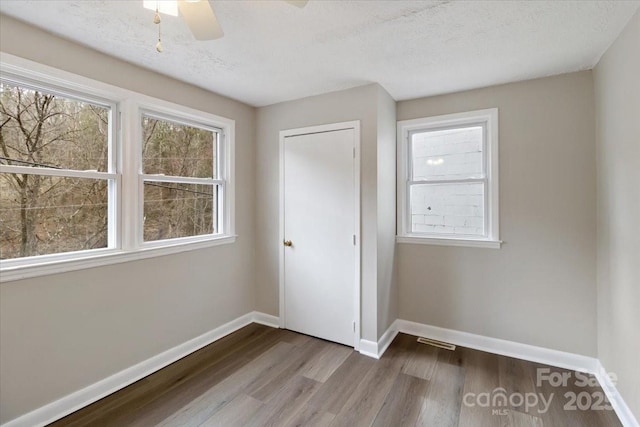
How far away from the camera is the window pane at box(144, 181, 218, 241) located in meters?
2.51

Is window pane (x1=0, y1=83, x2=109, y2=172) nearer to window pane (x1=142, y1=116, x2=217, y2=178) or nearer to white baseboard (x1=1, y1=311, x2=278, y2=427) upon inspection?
window pane (x1=142, y1=116, x2=217, y2=178)

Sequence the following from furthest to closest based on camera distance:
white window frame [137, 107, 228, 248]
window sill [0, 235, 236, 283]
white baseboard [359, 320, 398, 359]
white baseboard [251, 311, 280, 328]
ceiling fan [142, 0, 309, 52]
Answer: white baseboard [251, 311, 280, 328], white baseboard [359, 320, 398, 359], white window frame [137, 107, 228, 248], window sill [0, 235, 236, 283], ceiling fan [142, 0, 309, 52]

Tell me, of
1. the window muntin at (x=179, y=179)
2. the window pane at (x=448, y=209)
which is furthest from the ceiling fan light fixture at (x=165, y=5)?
the window pane at (x=448, y=209)

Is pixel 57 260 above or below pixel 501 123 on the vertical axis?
below

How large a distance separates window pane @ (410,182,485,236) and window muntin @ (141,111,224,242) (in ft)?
6.74

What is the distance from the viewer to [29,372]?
1.80 meters

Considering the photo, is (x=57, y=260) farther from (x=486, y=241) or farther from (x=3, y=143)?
(x=486, y=241)

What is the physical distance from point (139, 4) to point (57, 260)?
5.32 feet

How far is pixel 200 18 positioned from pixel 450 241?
264cm

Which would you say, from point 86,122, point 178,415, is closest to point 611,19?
point 86,122

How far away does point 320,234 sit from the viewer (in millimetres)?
2990

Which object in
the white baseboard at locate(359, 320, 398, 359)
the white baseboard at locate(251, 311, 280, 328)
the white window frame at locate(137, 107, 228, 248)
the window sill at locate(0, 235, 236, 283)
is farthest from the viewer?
the white baseboard at locate(251, 311, 280, 328)

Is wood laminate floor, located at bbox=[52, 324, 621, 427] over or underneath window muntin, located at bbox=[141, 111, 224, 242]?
underneath

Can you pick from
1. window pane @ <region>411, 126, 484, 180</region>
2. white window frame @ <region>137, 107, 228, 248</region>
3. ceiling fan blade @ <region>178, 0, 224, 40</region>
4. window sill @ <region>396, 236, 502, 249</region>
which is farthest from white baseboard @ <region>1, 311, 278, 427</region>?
window pane @ <region>411, 126, 484, 180</region>
